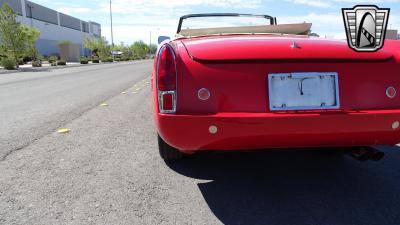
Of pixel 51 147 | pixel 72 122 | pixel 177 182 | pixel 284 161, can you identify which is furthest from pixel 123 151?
pixel 72 122

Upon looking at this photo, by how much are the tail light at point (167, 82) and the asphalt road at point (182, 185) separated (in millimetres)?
691

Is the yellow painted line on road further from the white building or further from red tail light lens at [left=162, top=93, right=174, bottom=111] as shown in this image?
the white building

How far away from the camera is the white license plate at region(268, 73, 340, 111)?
106 inches

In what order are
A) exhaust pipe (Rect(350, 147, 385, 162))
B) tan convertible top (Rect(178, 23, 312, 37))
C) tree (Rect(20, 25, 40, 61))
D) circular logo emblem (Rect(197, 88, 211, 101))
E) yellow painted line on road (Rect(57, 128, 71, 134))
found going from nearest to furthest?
circular logo emblem (Rect(197, 88, 211, 101))
exhaust pipe (Rect(350, 147, 385, 162))
tan convertible top (Rect(178, 23, 312, 37))
yellow painted line on road (Rect(57, 128, 71, 134))
tree (Rect(20, 25, 40, 61))

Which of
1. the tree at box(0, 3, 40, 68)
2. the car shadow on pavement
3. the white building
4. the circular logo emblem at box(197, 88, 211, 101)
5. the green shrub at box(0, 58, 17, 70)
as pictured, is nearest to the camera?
the car shadow on pavement

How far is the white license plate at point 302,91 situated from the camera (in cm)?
269

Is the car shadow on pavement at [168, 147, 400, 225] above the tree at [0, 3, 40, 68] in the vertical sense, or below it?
below

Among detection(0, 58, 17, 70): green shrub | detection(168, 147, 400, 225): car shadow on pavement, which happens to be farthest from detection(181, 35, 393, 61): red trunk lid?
detection(0, 58, 17, 70): green shrub

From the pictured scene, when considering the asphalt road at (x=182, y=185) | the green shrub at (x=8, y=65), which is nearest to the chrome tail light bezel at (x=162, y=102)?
the asphalt road at (x=182, y=185)

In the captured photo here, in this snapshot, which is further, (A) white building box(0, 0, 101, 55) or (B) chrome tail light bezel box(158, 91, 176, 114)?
(A) white building box(0, 0, 101, 55)

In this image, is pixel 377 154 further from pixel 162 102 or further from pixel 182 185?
pixel 162 102

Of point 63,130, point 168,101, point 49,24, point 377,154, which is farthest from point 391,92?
point 49,24

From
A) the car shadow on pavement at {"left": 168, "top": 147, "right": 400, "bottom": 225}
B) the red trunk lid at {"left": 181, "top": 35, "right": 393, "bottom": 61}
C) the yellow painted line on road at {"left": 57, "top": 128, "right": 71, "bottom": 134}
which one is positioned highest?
the red trunk lid at {"left": 181, "top": 35, "right": 393, "bottom": 61}

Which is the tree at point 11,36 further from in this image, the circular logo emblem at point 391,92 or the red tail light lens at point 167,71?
the circular logo emblem at point 391,92
